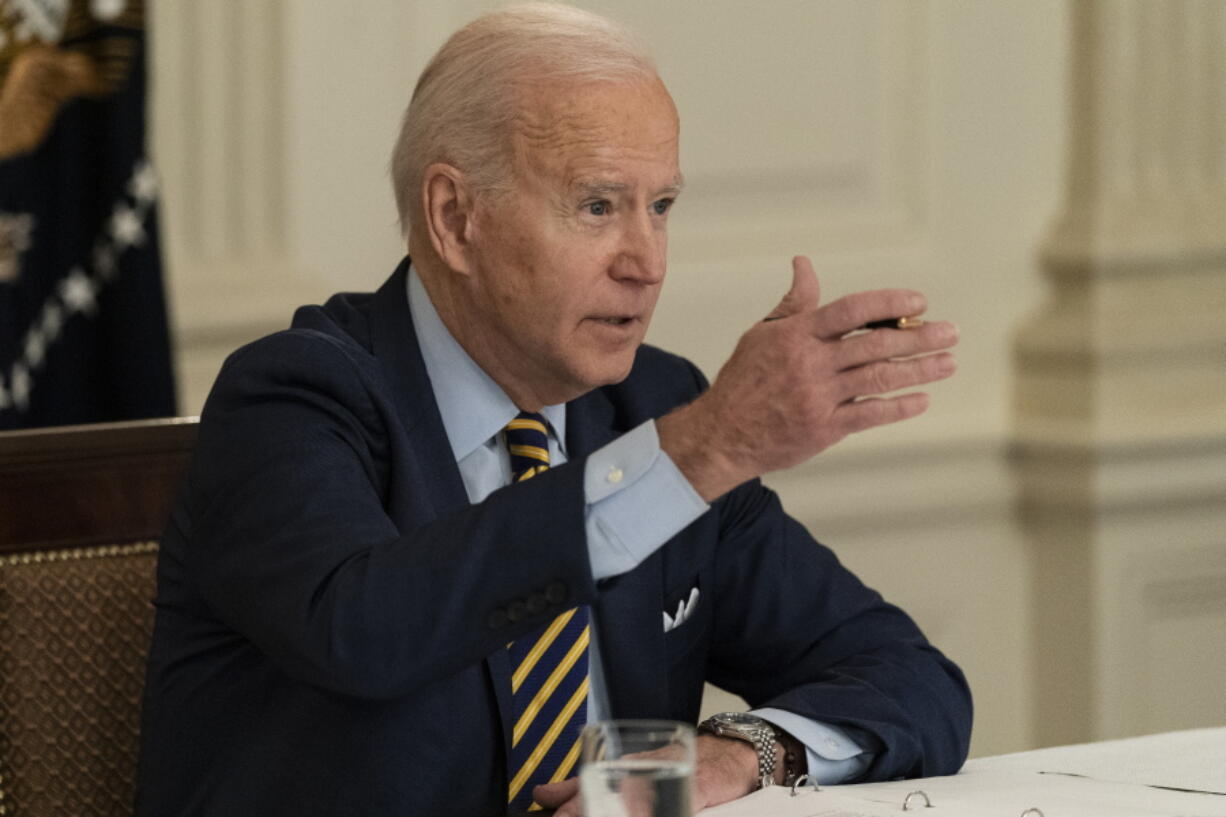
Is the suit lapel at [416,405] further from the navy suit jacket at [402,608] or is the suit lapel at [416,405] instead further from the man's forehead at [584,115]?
the man's forehead at [584,115]

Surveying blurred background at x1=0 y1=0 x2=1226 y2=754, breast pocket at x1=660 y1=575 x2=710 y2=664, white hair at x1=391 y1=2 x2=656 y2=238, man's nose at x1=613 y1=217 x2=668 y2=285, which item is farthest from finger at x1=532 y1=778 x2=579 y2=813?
blurred background at x1=0 y1=0 x2=1226 y2=754

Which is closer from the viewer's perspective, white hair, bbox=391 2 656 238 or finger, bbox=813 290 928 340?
finger, bbox=813 290 928 340

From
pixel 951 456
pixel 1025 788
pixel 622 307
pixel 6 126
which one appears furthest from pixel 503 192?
pixel 951 456

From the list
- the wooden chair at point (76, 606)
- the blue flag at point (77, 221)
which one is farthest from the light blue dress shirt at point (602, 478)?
the blue flag at point (77, 221)

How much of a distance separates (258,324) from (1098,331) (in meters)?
1.70

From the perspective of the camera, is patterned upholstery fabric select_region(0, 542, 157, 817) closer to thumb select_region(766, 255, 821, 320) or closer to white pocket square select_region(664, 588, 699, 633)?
white pocket square select_region(664, 588, 699, 633)

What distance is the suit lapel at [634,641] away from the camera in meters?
1.85

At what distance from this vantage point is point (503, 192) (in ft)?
6.04

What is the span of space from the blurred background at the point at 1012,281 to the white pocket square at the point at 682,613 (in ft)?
4.44

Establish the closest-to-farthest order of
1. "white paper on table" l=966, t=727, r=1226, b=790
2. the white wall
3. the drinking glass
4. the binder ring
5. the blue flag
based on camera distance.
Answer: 1. the drinking glass
2. the binder ring
3. "white paper on table" l=966, t=727, r=1226, b=790
4. the blue flag
5. the white wall

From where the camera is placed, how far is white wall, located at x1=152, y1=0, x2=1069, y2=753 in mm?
2898

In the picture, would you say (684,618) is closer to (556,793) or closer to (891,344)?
(556,793)

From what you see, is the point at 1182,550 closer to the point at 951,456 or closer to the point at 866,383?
the point at 951,456

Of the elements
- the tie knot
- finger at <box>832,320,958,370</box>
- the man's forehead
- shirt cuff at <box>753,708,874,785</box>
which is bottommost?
shirt cuff at <box>753,708,874,785</box>
